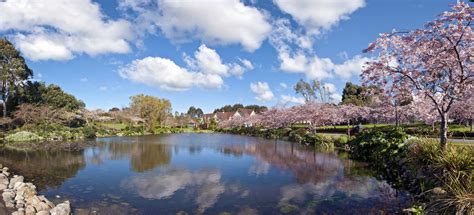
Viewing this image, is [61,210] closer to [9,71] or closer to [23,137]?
[23,137]

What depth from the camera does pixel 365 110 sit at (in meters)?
33.2

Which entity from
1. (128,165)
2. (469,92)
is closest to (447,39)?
(469,92)

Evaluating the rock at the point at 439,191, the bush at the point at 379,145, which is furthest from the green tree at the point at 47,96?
the rock at the point at 439,191

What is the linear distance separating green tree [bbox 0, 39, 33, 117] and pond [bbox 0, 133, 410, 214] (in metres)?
17.4

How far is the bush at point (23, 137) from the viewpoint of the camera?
2833cm

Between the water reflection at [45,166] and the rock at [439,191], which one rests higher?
the rock at [439,191]

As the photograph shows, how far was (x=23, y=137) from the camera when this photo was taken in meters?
29.0

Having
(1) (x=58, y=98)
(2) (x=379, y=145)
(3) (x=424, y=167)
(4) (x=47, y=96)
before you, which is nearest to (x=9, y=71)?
(4) (x=47, y=96)

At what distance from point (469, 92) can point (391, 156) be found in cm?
534

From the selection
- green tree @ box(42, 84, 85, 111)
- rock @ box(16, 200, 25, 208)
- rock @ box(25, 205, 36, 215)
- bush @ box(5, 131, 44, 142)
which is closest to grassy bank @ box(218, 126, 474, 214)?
rock @ box(25, 205, 36, 215)

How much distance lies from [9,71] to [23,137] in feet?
25.5

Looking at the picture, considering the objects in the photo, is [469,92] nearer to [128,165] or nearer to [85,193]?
[85,193]

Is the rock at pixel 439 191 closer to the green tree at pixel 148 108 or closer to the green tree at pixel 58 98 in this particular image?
the green tree at pixel 58 98

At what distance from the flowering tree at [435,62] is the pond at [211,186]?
11.2 ft
